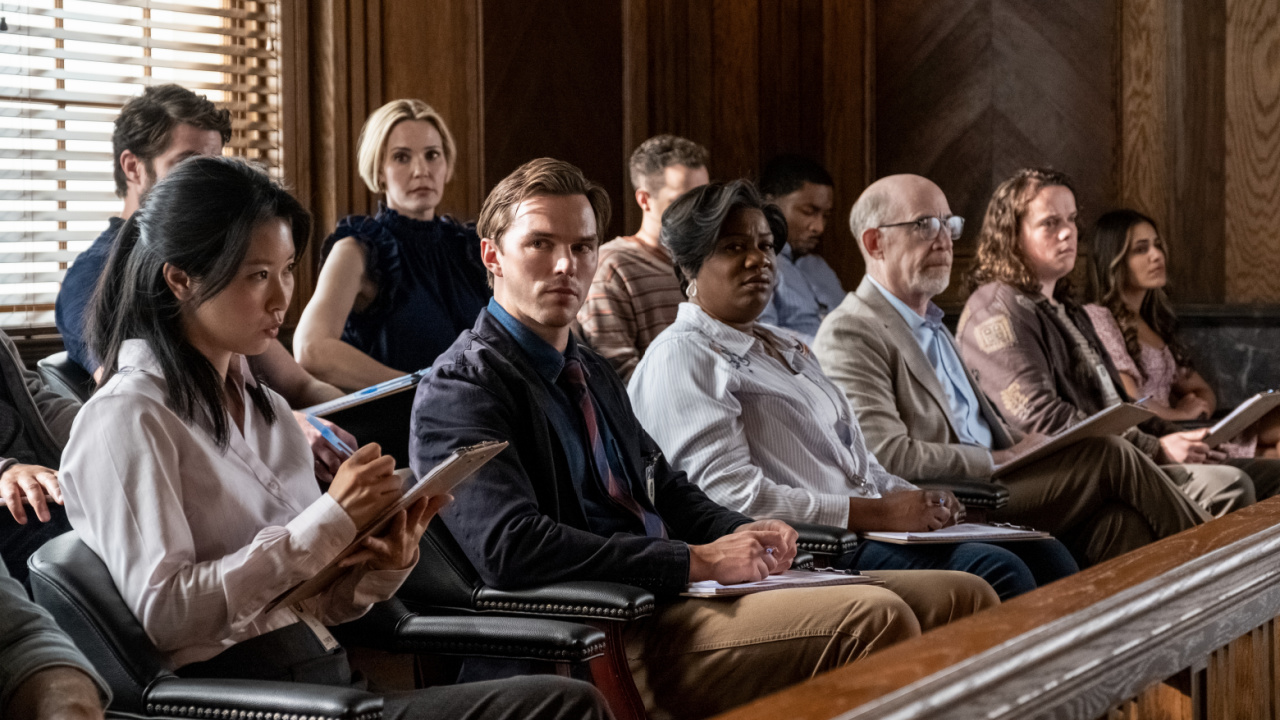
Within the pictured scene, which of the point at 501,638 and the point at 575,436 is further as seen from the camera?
the point at 575,436

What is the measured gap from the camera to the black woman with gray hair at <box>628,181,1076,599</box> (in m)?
2.67

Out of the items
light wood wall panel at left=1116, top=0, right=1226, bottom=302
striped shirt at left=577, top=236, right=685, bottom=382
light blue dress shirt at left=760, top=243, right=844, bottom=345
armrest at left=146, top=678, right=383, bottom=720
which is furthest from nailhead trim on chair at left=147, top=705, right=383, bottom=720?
light wood wall panel at left=1116, top=0, right=1226, bottom=302

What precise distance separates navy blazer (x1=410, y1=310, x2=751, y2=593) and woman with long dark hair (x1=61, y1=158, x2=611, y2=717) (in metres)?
0.25

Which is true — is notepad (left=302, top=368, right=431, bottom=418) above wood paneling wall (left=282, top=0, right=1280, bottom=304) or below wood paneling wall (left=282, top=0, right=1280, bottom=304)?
below

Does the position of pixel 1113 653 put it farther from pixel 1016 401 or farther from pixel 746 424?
pixel 1016 401

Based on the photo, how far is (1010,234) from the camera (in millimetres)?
4195

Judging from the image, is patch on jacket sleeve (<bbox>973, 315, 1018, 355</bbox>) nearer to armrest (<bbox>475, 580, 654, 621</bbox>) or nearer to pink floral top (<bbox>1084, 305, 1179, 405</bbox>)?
pink floral top (<bbox>1084, 305, 1179, 405</bbox>)

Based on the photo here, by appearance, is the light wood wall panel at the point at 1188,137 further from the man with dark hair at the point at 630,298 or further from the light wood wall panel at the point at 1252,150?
the man with dark hair at the point at 630,298

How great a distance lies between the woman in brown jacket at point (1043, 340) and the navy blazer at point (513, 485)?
1.88 metres

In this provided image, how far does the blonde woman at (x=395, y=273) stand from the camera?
3320 millimetres

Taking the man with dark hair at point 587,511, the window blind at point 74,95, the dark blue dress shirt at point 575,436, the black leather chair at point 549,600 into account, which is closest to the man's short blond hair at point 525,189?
the man with dark hair at point 587,511

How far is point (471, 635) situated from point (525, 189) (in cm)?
83

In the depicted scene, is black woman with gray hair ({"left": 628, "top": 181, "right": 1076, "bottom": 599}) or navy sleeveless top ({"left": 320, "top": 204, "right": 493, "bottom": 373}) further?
navy sleeveless top ({"left": 320, "top": 204, "right": 493, "bottom": 373})

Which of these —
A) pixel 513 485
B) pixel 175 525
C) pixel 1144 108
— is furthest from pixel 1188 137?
pixel 175 525
